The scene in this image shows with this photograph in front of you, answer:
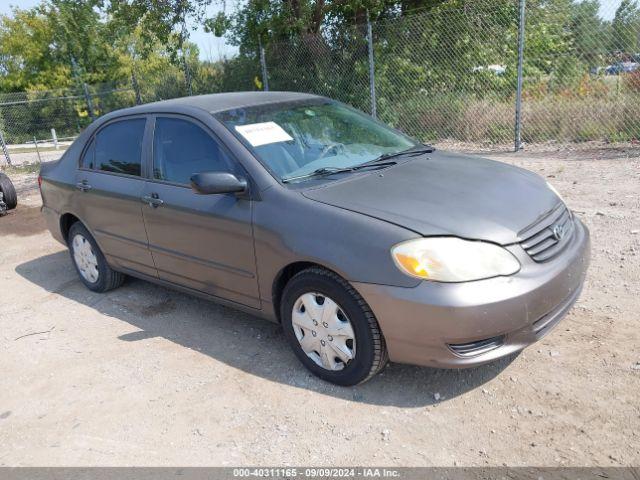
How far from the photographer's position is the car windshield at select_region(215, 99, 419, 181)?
146 inches

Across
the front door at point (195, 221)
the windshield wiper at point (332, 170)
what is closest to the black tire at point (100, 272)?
the front door at point (195, 221)

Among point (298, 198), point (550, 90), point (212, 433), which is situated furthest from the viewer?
point (550, 90)

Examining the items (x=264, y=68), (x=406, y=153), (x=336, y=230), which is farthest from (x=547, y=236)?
(x=264, y=68)

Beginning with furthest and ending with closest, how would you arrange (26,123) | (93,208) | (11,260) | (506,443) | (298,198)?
(26,123) → (11,260) → (93,208) → (298,198) → (506,443)

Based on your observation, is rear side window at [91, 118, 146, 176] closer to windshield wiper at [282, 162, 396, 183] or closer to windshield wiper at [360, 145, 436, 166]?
windshield wiper at [282, 162, 396, 183]

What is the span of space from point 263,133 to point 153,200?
0.99 meters

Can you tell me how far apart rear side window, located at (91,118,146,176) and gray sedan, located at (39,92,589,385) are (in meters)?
0.02

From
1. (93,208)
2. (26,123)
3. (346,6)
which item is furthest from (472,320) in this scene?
(26,123)

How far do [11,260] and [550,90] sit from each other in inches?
331

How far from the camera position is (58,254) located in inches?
263

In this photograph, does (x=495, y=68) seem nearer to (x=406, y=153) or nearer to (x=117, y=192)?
(x=406, y=153)

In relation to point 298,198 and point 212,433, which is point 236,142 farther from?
point 212,433

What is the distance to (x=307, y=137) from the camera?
3955mm

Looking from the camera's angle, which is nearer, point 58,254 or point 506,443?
point 506,443
